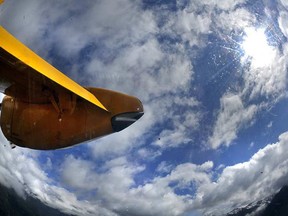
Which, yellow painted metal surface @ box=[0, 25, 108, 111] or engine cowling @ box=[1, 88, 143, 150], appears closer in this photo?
yellow painted metal surface @ box=[0, 25, 108, 111]

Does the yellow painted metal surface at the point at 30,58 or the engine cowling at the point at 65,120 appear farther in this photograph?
the engine cowling at the point at 65,120

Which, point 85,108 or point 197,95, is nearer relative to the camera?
point 85,108

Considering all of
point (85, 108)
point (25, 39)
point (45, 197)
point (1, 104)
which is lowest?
point (45, 197)

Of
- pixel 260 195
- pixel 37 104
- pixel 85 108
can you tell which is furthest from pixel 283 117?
pixel 37 104

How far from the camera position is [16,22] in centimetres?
338

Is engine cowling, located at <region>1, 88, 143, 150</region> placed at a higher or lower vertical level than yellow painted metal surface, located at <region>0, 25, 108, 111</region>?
higher

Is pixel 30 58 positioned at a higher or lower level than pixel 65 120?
lower

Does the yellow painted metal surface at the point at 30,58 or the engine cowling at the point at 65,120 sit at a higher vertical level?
the engine cowling at the point at 65,120

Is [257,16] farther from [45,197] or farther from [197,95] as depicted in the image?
[45,197]

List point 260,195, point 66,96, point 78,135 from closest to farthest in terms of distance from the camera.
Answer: point 66,96
point 78,135
point 260,195

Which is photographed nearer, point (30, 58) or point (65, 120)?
point (30, 58)

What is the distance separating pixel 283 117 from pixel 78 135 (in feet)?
6.70

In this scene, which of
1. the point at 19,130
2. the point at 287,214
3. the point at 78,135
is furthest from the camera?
the point at 287,214

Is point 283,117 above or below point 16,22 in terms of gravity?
below
